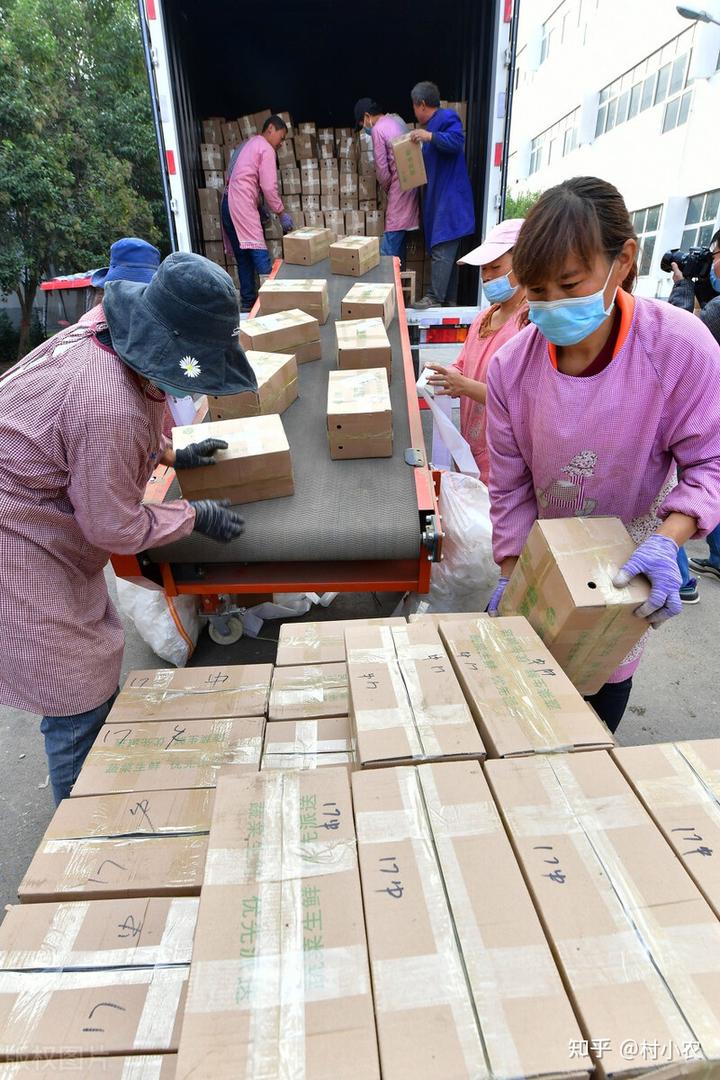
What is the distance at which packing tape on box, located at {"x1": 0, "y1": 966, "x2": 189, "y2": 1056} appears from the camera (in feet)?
3.43

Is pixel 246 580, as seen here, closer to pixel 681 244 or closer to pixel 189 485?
pixel 189 485

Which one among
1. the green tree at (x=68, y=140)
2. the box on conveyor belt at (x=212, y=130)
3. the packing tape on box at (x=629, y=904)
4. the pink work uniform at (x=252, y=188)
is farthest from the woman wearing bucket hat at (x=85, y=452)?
the green tree at (x=68, y=140)

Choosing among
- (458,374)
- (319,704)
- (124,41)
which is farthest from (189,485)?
(124,41)

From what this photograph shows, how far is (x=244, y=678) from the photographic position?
76.9 inches

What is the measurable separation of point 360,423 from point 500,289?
3.05 ft

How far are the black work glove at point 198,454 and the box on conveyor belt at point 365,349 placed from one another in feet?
4.42

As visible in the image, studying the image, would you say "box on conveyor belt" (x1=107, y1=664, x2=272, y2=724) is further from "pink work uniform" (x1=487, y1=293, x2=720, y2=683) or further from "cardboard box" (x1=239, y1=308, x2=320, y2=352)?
"cardboard box" (x1=239, y1=308, x2=320, y2=352)

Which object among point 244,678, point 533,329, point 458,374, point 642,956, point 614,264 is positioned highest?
point 614,264

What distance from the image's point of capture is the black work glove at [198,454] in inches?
92.8

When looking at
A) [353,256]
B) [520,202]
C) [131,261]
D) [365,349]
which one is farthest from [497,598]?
[520,202]

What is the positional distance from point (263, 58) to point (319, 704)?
24.8 ft

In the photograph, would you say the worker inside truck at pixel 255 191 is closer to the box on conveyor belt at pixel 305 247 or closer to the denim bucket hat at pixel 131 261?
the box on conveyor belt at pixel 305 247

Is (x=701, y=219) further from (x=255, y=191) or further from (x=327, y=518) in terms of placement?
(x=327, y=518)

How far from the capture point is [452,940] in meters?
0.87
